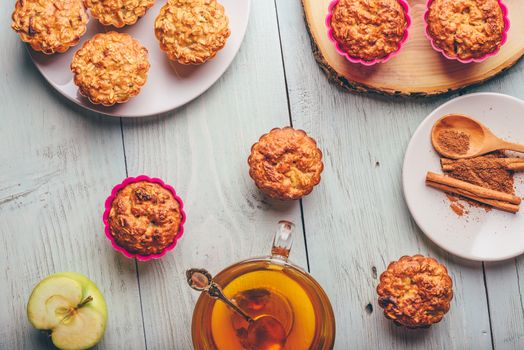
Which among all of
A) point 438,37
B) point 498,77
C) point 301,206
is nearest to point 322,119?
point 301,206

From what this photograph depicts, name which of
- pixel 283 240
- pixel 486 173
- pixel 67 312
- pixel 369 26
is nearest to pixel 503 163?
pixel 486 173

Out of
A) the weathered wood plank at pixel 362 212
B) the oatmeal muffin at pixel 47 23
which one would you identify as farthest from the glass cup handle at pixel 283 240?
the oatmeal muffin at pixel 47 23

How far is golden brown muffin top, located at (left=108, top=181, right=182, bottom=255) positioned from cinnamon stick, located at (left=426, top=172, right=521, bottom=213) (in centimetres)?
91

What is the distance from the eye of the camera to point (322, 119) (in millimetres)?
2312

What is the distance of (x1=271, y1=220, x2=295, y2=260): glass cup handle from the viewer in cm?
205

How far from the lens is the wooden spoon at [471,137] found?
87.3 inches

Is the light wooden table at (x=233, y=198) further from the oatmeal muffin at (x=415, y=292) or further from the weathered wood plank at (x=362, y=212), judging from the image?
the oatmeal muffin at (x=415, y=292)

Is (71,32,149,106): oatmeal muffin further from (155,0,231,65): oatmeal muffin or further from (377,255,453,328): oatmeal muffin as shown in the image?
(377,255,453,328): oatmeal muffin

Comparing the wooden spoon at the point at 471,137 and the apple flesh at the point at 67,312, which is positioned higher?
the wooden spoon at the point at 471,137

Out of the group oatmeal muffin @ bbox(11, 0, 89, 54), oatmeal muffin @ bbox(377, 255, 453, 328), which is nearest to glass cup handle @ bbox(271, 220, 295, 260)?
oatmeal muffin @ bbox(377, 255, 453, 328)

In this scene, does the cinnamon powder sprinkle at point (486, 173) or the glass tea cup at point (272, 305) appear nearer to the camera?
the glass tea cup at point (272, 305)

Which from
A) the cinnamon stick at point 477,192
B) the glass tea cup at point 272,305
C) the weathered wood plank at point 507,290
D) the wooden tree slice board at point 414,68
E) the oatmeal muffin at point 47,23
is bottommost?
the weathered wood plank at point 507,290

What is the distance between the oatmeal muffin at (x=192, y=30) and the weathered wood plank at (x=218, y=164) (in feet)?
0.65

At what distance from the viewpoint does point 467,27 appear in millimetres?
2117
